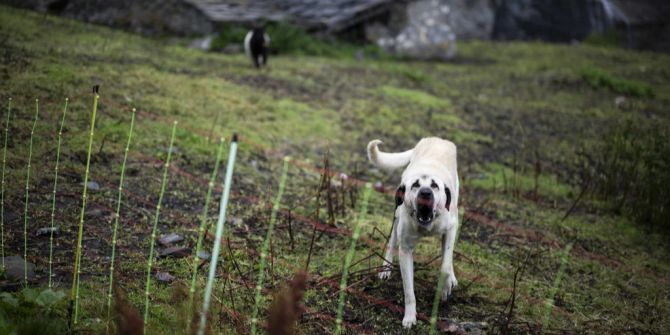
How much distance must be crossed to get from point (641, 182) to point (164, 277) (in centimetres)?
446

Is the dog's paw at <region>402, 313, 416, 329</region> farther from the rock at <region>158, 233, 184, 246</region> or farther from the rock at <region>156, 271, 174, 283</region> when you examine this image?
the rock at <region>158, 233, 184, 246</region>

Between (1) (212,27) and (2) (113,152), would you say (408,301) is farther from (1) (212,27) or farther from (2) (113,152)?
(1) (212,27)

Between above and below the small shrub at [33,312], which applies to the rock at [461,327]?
below

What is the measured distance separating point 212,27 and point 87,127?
21.3 ft

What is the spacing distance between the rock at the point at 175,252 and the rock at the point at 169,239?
0.11 metres

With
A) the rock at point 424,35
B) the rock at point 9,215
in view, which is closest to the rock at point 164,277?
the rock at point 9,215

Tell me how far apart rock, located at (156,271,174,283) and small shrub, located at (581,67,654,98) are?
963 cm

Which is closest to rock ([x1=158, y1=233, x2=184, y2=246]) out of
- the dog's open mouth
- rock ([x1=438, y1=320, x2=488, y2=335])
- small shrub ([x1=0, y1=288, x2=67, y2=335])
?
small shrub ([x1=0, y1=288, x2=67, y2=335])

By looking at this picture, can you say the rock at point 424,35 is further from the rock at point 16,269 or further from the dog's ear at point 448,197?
the rock at point 16,269

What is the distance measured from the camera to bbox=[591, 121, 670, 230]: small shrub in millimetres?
5148

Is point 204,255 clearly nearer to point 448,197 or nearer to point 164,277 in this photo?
point 164,277

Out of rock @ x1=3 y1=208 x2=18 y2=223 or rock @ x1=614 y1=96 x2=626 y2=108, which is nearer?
rock @ x1=3 y1=208 x2=18 y2=223

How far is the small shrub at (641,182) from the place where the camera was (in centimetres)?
515

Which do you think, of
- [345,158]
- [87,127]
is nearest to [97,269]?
[87,127]
